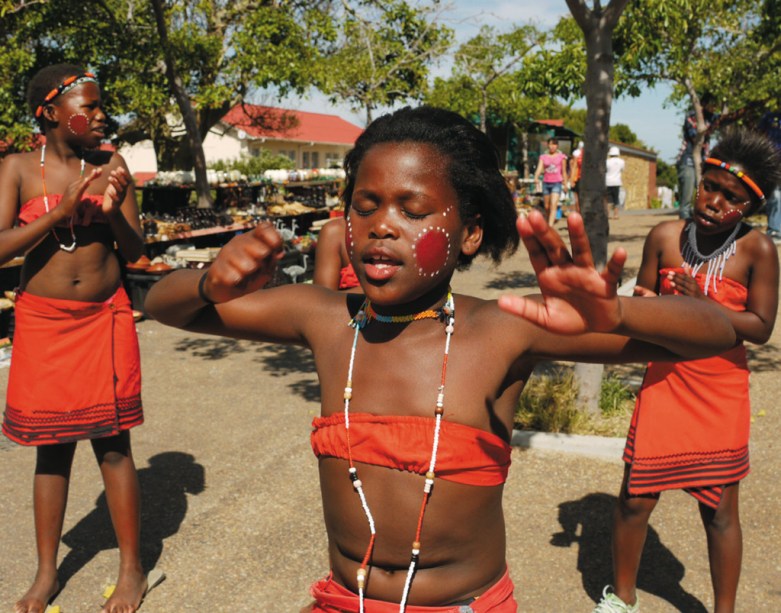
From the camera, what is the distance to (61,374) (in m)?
3.37

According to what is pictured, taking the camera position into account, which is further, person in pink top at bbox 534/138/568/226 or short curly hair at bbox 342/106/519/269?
person in pink top at bbox 534/138/568/226

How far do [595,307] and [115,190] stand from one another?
2244mm

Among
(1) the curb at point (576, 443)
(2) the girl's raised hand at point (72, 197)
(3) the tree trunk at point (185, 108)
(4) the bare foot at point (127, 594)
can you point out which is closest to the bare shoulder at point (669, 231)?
(1) the curb at point (576, 443)

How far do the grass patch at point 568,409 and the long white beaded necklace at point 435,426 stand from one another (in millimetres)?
3667

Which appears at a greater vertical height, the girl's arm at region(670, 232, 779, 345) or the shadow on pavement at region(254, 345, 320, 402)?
the girl's arm at region(670, 232, 779, 345)

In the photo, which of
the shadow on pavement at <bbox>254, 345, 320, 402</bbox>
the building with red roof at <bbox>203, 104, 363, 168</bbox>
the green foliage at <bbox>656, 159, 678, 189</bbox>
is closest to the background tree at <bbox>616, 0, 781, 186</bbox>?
the shadow on pavement at <bbox>254, 345, 320, 402</bbox>

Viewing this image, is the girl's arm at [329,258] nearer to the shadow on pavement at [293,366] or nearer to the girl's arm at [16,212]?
the girl's arm at [16,212]

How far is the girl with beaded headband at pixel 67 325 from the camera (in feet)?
11.0

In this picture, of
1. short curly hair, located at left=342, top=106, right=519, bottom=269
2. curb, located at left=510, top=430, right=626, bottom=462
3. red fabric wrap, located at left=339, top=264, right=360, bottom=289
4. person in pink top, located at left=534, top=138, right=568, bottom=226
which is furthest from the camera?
person in pink top, located at left=534, top=138, right=568, bottom=226

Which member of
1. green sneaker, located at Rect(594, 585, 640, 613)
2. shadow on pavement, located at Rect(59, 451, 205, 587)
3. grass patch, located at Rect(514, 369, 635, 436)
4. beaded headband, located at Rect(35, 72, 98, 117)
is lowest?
shadow on pavement, located at Rect(59, 451, 205, 587)

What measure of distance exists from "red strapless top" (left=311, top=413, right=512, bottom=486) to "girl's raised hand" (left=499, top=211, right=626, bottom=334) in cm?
42

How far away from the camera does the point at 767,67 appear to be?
1611 cm

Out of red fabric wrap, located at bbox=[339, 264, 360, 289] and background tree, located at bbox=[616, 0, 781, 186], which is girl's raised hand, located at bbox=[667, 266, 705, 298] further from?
background tree, located at bbox=[616, 0, 781, 186]

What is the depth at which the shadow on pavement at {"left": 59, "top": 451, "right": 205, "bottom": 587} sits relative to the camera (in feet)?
12.9
